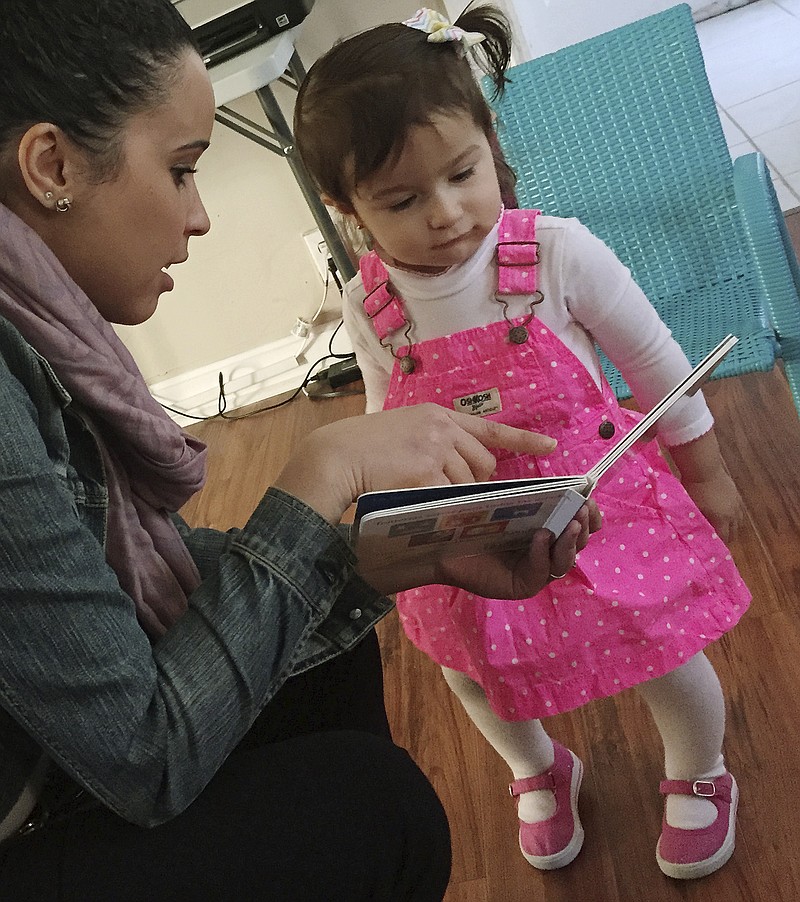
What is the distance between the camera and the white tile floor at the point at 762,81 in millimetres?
2646

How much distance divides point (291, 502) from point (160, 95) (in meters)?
0.34

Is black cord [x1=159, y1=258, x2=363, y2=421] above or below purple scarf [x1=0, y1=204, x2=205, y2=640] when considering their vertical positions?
below

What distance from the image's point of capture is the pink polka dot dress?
37.6 inches

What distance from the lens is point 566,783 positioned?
1.15 meters

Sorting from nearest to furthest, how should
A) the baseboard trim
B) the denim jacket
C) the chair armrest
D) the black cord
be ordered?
the denim jacket < the chair armrest < the black cord < the baseboard trim

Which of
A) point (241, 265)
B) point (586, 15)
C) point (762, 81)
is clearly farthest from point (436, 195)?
point (586, 15)

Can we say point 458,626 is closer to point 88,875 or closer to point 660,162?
point 88,875

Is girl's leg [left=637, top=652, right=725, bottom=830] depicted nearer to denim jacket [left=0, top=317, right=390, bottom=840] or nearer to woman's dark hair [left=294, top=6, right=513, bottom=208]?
denim jacket [left=0, top=317, right=390, bottom=840]

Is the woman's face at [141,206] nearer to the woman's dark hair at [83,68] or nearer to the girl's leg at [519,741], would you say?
the woman's dark hair at [83,68]

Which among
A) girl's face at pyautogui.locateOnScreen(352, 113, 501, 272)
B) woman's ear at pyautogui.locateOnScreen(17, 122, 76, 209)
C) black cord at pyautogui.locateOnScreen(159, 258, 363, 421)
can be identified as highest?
woman's ear at pyautogui.locateOnScreen(17, 122, 76, 209)

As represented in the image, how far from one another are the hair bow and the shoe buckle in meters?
0.90

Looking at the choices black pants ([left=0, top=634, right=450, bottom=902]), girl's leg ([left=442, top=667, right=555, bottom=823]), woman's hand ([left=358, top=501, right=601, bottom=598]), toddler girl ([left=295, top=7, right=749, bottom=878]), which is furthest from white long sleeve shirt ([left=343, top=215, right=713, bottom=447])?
black pants ([left=0, top=634, right=450, bottom=902])

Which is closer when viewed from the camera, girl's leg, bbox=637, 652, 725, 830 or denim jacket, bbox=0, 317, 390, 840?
denim jacket, bbox=0, 317, 390, 840

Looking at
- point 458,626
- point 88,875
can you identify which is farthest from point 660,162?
point 88,875
